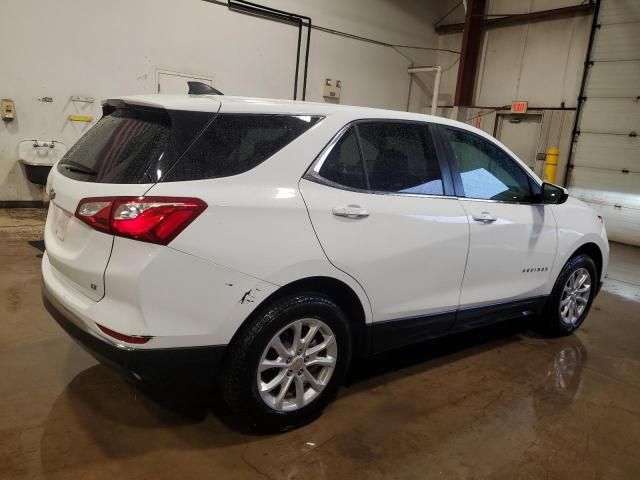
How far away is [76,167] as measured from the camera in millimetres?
2252

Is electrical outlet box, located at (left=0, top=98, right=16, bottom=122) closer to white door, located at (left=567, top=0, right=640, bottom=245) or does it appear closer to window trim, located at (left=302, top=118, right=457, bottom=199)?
window trim, located at (left=302, top=118, right=457, bottom=199)

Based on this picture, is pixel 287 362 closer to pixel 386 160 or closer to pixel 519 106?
pixel 386 160

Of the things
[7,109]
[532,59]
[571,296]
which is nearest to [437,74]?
[532,59]

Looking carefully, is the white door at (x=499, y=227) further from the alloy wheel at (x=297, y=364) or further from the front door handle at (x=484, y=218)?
the alloy wheel at (x=297, y=364)

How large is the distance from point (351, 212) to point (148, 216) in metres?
0.91

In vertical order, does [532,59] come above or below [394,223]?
above

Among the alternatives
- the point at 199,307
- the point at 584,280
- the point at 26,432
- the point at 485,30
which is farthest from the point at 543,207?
the point at 485,30

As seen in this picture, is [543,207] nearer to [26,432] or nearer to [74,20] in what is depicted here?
[26,432]

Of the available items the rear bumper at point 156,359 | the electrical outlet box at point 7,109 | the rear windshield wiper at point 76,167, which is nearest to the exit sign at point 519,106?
the electrical outlet box at point 7,109

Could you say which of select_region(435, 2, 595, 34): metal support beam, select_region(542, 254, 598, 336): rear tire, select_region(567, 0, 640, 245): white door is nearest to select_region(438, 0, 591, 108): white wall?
select_region(435, 2, 595, 34): metal support beam

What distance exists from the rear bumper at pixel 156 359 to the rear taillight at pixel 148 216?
424 mm

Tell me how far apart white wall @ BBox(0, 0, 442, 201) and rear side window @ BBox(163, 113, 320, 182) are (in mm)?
6141

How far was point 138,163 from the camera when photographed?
200 cm

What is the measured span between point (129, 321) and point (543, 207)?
2768 millimetres
